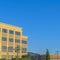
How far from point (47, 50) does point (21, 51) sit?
12.0 metres

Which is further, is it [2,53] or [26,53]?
[26,53]

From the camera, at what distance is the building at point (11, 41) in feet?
408

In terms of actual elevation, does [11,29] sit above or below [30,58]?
above

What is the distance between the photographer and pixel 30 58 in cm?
13600

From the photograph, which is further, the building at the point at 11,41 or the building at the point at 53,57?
the building at the point at 53,57

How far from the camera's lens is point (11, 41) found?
429ft

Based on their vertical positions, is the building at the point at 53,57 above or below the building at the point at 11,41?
below

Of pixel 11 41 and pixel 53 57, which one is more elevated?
pixel 11 41

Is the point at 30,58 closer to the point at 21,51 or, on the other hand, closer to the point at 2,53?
the point at 21,51

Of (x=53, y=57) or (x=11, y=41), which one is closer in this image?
(x=11, y=41)

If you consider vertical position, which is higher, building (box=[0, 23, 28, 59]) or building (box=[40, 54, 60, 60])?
building (box=[0, 23, 28, 59])

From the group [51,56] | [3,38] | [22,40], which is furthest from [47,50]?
[3,38]

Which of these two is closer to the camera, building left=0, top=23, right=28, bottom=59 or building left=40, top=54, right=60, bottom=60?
building left=0, top=23, right=28, bottom=59

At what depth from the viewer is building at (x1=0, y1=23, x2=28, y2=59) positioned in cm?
12425
